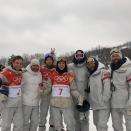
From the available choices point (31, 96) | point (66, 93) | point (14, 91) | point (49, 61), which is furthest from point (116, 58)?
point (14, 91)

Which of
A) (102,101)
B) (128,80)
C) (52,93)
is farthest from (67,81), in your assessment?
(128,80)

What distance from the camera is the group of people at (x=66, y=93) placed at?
712 cm

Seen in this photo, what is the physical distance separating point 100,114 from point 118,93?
60 centimetres

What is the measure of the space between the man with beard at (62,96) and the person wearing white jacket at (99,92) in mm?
332

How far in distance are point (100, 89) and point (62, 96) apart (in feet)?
2.81

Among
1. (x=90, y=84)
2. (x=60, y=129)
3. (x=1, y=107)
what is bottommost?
(x=60, y=129)

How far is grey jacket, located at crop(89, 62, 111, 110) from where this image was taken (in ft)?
23.5

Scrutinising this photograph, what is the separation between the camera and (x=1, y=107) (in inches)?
285

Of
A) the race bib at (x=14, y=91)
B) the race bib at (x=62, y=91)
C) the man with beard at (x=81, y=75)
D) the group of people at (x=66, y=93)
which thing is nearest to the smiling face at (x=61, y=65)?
the group of people at (x=66, y=93)

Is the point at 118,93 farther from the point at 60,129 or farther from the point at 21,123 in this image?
the point at 21,123

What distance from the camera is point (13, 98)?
7.36 meters

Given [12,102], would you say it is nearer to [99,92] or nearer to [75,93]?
[75,93]

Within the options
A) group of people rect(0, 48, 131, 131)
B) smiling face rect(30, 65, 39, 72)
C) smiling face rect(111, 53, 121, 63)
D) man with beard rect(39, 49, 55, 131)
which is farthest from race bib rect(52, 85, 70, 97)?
smiling face rect(111, 53, 121, 63)

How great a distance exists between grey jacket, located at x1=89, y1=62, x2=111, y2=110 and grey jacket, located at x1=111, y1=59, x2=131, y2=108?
0.16 m
